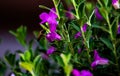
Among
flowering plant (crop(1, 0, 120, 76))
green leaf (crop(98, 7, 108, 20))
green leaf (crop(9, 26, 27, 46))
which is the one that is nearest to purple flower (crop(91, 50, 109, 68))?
flowering plant (crop(1, 0, 120, 76))

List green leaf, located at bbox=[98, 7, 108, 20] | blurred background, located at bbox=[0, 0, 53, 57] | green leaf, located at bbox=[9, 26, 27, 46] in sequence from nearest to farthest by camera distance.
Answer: green leaf, located at bbox=[98, 7, 108, 20], green leaf, located at bbox=[9, 26, 27, 46], blurred background, located at bbox=[0, 0, 53, 57]

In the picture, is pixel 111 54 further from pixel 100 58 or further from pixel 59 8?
pixel 59 8

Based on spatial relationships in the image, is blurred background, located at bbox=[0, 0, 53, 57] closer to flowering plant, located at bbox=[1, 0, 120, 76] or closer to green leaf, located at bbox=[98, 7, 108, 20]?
flowering plant, located at bbox=[1, 0, 120, 76]

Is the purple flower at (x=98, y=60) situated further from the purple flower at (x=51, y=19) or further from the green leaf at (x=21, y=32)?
the green leaf at (x=21, y=32)

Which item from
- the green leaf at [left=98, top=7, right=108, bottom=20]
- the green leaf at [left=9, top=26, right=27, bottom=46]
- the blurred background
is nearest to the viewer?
the green leaf at [left=98, top=7, right=108, bottom=20]

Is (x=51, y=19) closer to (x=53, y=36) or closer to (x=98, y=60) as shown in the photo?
(x=53, y=36)

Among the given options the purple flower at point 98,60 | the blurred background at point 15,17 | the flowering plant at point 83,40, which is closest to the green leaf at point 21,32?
the flowering plant at point 83,40

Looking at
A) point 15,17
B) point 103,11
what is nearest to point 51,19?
point 103,11

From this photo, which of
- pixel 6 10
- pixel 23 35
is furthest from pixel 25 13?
pixel 23 35

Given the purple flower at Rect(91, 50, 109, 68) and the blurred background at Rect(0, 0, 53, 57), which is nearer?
the purple flower at Rect(91, 50, 109, 68)
